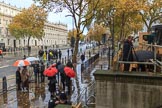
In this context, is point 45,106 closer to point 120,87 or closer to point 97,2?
point 120,87

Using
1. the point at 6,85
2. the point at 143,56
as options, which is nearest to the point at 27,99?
the point at 6,85

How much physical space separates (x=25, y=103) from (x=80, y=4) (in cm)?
1299

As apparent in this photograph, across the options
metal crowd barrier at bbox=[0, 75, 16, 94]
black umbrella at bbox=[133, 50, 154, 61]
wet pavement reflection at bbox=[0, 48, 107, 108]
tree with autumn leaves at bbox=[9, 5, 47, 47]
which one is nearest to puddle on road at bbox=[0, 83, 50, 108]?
wet pavement reflection at bbox=[0, 48, 107, 108]

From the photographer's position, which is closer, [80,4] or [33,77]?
[33,77]

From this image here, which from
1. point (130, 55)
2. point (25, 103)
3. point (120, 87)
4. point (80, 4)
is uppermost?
point (80, 4)

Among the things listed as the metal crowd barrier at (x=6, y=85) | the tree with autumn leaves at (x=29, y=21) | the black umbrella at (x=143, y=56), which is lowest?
the metal crowd barrier at (x=6, y=85)

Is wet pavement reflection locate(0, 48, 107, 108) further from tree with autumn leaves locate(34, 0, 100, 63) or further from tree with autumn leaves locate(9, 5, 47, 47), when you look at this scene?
tree with autumn leaves locate(9, 5, 47, 47)

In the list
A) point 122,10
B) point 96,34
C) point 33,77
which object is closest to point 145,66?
point 33,77

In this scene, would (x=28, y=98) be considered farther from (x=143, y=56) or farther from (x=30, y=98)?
(x=143, y=56)

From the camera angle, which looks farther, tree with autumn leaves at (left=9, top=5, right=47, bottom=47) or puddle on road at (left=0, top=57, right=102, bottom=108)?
tree with autumn leaves at (left=9, top=5, right=47, bottom=47)

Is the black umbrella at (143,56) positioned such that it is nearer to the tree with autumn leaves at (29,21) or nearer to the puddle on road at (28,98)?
the puddle on road at (28,98)

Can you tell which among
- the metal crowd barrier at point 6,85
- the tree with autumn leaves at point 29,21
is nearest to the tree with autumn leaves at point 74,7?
the metal crowd barrier at point 6,85

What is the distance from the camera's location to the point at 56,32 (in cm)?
15900

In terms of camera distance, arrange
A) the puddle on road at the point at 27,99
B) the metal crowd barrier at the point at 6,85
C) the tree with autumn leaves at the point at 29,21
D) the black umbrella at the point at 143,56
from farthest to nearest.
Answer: the tree with autumn leaves at the point at 29,21 → the metal crowd barrier at the point at 6,85 → the puddle on road at the point at 27,99 → the black umbrella at the point at 143,56
